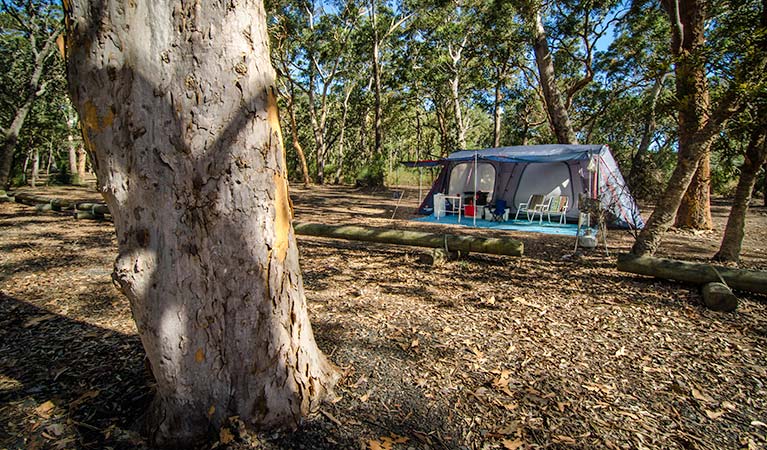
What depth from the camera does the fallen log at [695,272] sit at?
12.8ft

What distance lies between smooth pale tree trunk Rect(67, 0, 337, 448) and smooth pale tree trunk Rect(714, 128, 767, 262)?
19.2 ft

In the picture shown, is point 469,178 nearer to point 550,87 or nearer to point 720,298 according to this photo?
point 550,87

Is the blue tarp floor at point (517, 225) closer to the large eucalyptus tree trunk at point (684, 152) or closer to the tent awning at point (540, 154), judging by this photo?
the tent awning at point (540, 154)

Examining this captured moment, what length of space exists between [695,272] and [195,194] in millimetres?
4960

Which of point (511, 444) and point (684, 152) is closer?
point (511, 444)

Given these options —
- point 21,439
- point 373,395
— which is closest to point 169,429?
point 21,439

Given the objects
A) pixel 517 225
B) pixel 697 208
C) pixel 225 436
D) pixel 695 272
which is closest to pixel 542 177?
pixel 517 225

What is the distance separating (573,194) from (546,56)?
151 inches

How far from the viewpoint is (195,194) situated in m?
1.66

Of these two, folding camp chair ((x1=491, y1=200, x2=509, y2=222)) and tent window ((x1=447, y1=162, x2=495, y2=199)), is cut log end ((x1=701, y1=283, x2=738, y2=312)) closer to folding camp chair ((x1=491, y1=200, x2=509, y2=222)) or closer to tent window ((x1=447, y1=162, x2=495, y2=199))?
folding camp chair ((x1=491, y1=200, x2=509, y2=222))

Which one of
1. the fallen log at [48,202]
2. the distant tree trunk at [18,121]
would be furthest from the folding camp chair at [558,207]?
the distant tree trunk at [18,121]

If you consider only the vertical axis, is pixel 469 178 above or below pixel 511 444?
above

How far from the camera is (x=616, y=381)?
100 inches

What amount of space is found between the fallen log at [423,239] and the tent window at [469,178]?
6683mm
